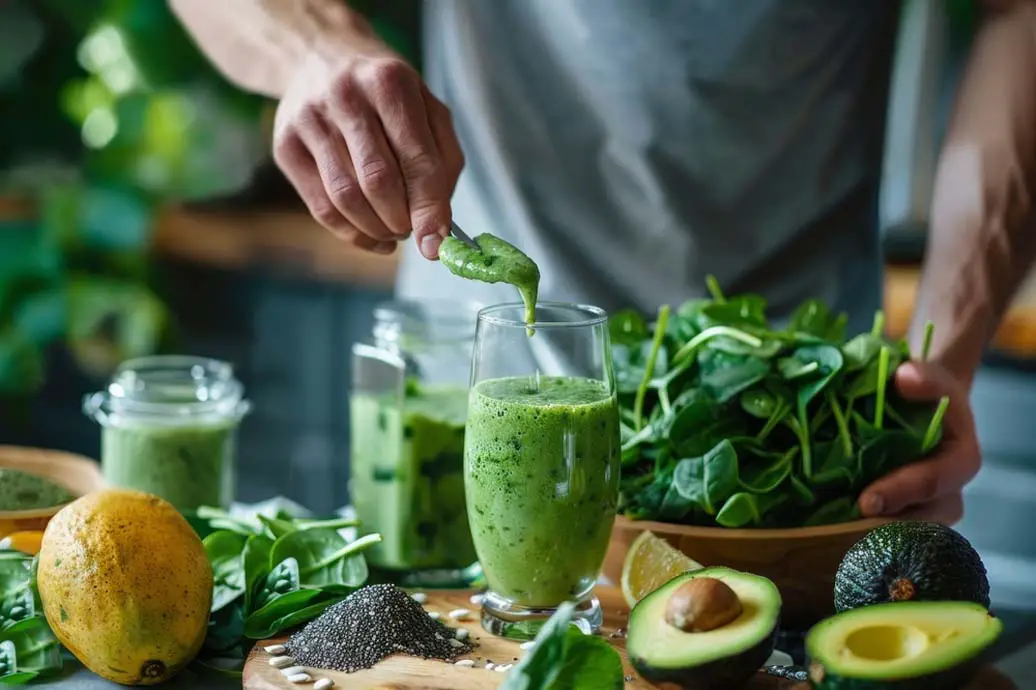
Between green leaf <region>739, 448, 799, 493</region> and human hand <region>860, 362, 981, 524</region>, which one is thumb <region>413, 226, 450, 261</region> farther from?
human hand <region>860, 362, 981, 524</region>

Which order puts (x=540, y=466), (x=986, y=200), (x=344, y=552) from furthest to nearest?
(x=986, y=200), (x=344, y=552), (x=540, y=466)

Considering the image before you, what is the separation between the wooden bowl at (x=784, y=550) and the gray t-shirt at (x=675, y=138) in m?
0.68

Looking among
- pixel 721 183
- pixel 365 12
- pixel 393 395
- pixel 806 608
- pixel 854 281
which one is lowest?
pixel 806 608

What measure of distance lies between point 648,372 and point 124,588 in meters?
0.60

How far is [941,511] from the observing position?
52.7 inches

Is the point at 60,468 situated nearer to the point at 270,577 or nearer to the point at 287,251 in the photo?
the point at 270,577

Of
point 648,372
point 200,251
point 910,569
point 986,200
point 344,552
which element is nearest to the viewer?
point 910,569

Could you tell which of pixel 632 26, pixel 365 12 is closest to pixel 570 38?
pixel 632 26

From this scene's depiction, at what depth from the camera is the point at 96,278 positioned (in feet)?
10.5

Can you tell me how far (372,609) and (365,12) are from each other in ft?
8.35

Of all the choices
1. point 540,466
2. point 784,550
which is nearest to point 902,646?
point 784,550

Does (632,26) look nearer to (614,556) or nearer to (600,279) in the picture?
(600,279)

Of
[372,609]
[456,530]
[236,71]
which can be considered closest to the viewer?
[372,609]

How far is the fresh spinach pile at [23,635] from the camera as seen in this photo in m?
1.11
